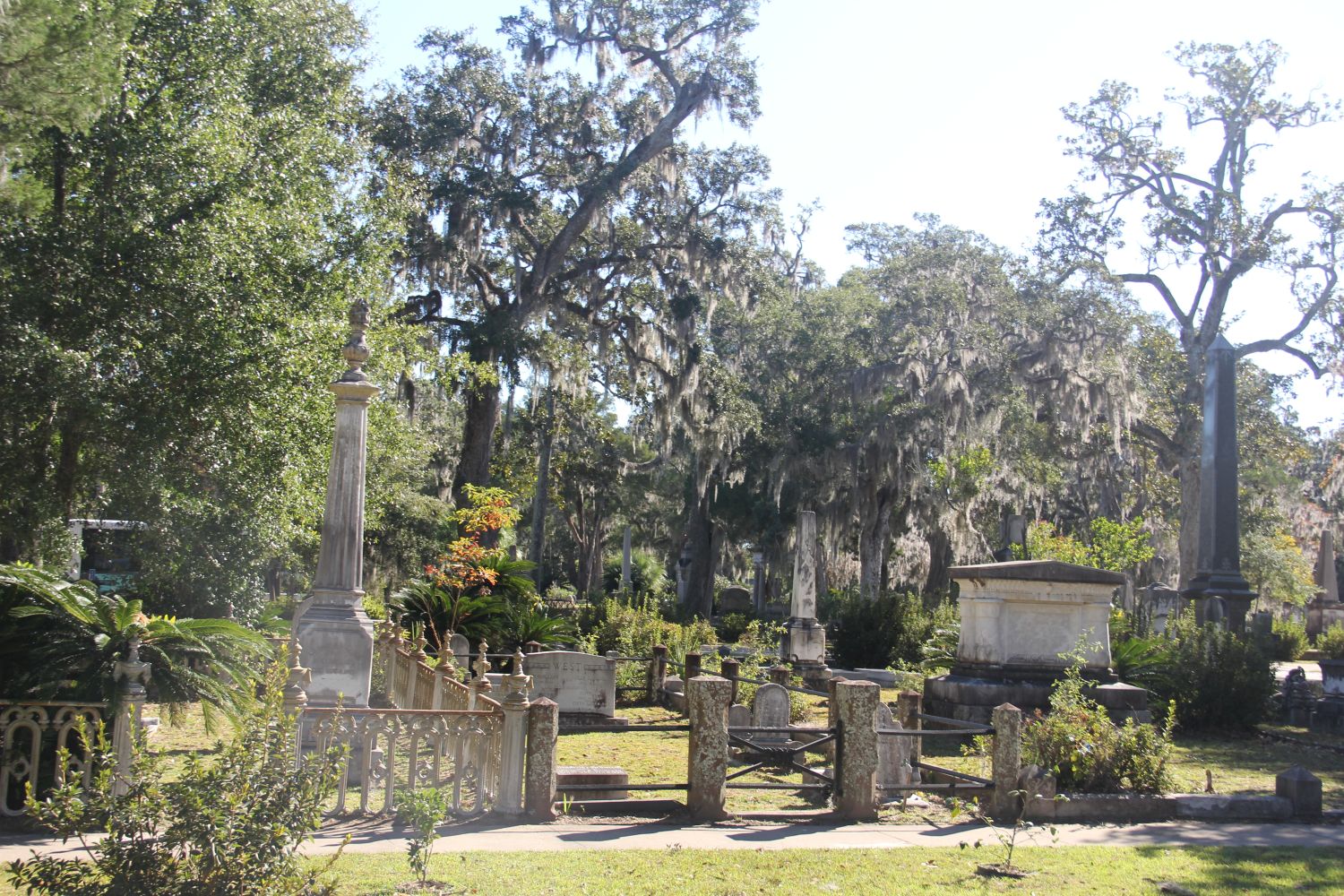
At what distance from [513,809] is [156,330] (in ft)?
28.6

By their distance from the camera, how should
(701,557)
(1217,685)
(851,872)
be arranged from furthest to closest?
(701,557)
(1217,685)
(851,872)

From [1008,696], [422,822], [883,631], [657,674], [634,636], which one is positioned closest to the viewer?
[422,822]

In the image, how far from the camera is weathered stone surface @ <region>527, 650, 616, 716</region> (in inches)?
626

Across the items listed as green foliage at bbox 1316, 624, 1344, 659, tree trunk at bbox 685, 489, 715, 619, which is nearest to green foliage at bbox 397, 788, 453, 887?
green foliage at bbox 1316, 624, 1344, 659

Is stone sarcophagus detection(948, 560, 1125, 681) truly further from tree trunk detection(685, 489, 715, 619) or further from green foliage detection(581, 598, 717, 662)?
tree trunk detection(685, 489, 715, 619)

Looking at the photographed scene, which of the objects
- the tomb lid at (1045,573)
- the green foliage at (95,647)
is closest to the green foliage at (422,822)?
the green foliage at (95,647)

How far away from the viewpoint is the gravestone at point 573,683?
1591 cm

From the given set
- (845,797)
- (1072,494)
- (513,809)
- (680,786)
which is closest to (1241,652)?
(845,797)

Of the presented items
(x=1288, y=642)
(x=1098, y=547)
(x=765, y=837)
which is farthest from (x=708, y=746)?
(x=1288, y=642)

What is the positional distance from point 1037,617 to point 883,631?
9.41 m

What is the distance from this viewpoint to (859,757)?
965cm

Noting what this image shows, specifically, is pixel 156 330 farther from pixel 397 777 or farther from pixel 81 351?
pixel 397 777

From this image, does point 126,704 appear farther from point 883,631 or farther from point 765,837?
point 883,631

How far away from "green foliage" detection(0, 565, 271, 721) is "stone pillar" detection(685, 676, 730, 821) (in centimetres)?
362
